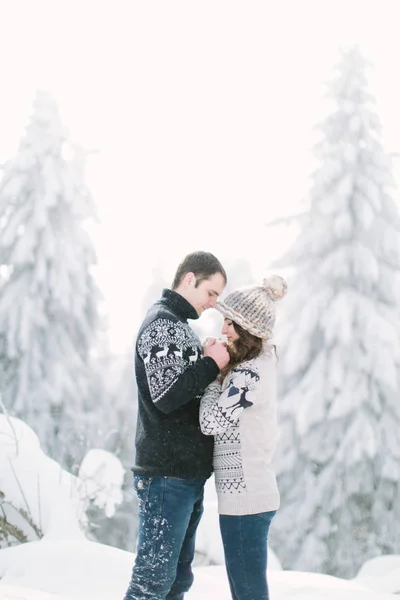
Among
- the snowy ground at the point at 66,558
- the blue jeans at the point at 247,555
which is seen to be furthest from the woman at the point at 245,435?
the snowy ground at the point at 66,558

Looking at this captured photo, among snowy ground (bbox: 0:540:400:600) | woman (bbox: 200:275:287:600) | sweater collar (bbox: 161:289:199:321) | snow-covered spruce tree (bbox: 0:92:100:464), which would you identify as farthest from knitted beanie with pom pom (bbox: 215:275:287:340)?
snow-covered spruce tree (bbox: 0:92:100:464)

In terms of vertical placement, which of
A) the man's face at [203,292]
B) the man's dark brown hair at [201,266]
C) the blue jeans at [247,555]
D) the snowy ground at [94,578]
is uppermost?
the man's dark brown hair at [201,266]

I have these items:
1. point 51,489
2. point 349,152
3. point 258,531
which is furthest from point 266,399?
point 349,152

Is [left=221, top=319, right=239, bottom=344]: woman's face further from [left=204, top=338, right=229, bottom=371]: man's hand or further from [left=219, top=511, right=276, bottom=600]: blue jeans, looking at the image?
[left=219, top=511, right=276, bottom=600]: blue jeans

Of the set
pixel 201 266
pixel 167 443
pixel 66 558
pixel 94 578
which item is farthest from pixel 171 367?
pixel 66 558

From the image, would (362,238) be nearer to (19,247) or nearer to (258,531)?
(19,247)

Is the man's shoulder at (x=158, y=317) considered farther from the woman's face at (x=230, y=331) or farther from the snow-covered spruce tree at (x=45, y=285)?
the snow-covered spruce tree at (x=45, y=285)

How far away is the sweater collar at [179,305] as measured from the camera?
132 inches

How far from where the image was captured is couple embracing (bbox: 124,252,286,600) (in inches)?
117

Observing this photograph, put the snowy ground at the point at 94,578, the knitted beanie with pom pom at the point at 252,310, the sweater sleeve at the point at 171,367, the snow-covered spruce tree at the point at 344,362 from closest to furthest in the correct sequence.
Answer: the sweater sleeve at the point at 171,367
the knitted beanie with pom pom at the point at 252,310
the snowy ground at the point at 94,578
the snow-covered spruce tree at the point at 344,362

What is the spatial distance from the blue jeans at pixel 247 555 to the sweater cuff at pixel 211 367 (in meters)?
0.71

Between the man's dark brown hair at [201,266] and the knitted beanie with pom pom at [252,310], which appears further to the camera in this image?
the man's dark brown hair at [201,266]

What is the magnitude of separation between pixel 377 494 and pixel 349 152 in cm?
637

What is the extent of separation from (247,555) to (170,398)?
856 millimetres
